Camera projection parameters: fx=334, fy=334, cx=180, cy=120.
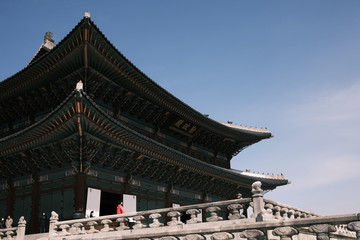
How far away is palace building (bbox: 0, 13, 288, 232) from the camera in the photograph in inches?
664

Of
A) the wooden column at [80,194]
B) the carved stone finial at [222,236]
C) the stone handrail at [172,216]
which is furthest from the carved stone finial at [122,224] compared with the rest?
the carved stone finial at [222,236]

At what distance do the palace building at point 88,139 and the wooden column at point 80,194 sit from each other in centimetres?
5

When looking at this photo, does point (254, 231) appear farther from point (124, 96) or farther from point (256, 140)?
point (256, 140)

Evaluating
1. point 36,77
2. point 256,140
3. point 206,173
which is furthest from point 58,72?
point 256,140

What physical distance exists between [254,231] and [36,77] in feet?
53.0

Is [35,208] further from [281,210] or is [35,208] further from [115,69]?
[281,210]

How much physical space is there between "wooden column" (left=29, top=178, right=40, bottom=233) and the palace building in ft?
0.18

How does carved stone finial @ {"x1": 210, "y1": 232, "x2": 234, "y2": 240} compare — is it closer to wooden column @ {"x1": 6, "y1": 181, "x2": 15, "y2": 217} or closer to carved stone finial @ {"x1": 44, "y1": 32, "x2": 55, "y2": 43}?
wooden column @ {"x1": 6, "y1": 181, "x2": 15, "y2": 217}

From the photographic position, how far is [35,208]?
18.9 metres

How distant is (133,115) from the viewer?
23594 mm

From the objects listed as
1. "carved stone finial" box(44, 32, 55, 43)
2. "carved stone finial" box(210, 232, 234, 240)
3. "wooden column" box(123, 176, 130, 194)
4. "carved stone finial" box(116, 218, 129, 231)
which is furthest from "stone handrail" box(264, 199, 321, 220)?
"carved stone finial" box(44, 32, 55, 43)

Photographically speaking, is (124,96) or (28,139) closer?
(28,139)

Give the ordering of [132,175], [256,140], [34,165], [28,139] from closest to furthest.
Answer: [28,139] → [34,165] → [132,175] → [256,140]

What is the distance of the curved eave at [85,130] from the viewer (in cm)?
1528
